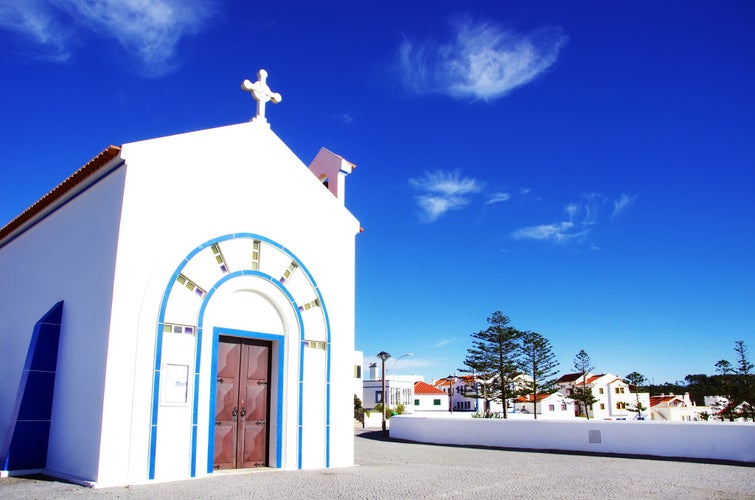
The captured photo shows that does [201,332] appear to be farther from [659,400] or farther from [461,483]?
[659,400]

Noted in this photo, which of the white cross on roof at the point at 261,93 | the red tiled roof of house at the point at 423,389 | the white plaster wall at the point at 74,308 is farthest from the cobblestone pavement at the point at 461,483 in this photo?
the red tiled roof of house at the point at 423,389

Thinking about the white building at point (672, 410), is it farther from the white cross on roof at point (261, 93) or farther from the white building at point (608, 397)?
the white cross on roof at point (261, 93)

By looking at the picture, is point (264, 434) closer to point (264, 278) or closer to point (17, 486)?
point (264, 278)

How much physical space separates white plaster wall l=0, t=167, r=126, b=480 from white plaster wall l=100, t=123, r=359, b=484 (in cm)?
25

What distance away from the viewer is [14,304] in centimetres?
1234

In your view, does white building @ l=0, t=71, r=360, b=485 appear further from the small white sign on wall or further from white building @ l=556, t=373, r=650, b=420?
white building @ l=556, t=373, r=650, b=420

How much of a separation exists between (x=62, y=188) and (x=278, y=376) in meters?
5.53

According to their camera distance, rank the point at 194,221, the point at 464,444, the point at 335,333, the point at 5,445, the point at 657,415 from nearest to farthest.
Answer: the point at 5,445 < the point at 194,221 < the point at 335,333 < the point at 464,444 < the point at 657,415

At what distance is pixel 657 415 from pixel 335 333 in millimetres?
72805

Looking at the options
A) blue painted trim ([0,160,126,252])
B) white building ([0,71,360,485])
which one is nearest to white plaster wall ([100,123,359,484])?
white building ([0,71,360,485])

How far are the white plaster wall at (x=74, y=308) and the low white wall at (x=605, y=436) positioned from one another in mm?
12638

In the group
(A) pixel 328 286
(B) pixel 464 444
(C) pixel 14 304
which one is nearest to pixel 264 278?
(A) pixel 328 286

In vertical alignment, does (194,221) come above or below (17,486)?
above

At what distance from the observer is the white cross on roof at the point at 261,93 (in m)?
11.9
